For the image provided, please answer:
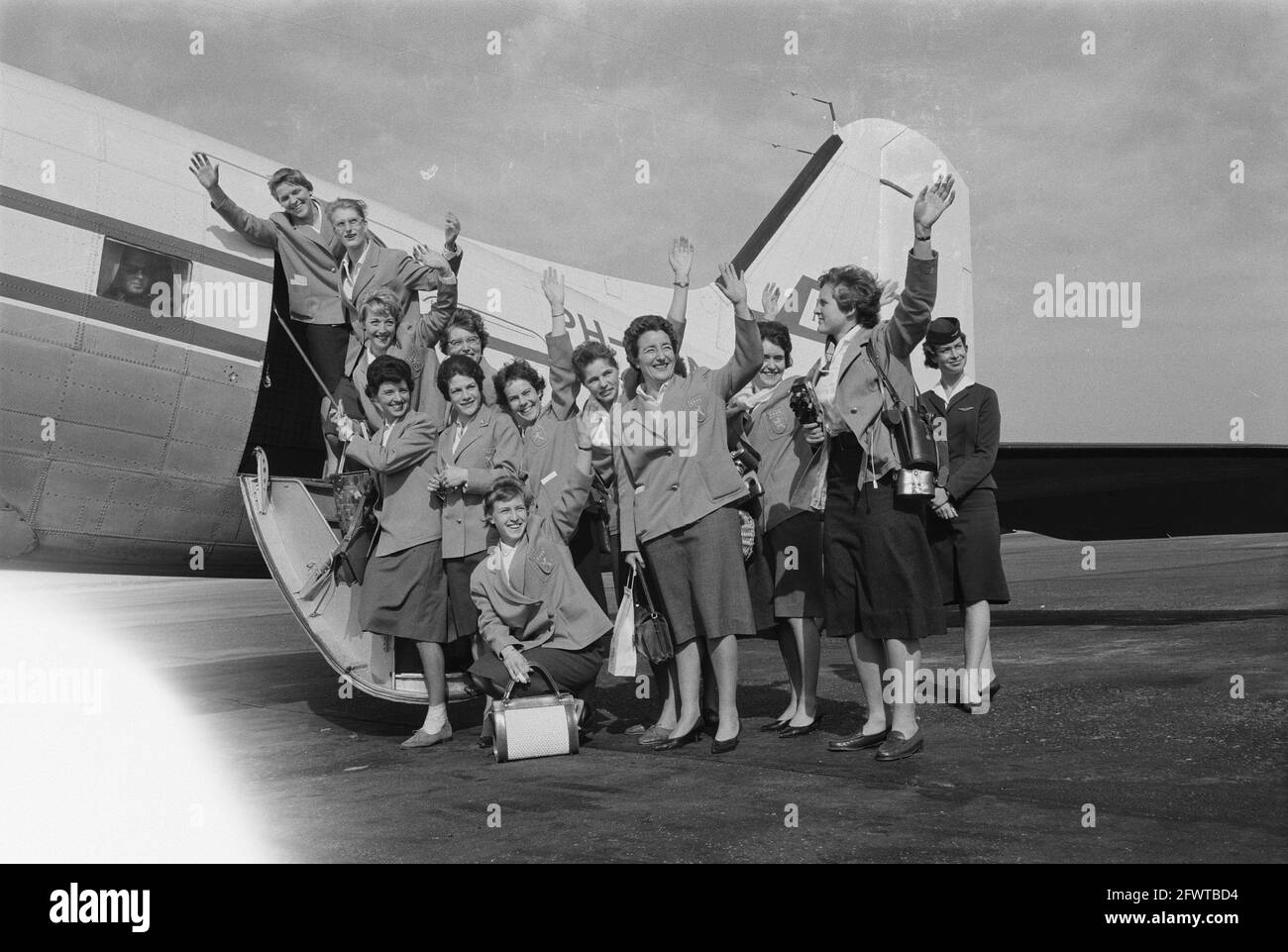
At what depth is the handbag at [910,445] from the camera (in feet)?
14.6

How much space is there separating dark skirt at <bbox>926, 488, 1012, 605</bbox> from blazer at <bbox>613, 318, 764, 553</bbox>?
5.00 ft

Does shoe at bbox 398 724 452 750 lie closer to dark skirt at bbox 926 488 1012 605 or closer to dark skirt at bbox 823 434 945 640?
dark skirt at bbox 823 434 945 640

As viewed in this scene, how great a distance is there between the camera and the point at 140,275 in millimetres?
6152

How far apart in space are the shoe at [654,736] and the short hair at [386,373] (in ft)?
7.06

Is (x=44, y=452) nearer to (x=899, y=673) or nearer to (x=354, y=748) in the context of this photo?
(x=354, y=748)

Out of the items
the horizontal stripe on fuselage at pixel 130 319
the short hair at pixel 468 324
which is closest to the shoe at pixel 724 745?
the short hair at pixel 468 324

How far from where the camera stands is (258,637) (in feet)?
39.8

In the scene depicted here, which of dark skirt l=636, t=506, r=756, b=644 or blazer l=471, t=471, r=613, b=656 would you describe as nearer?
dark skirt l=636, t=506, r=756, b=644

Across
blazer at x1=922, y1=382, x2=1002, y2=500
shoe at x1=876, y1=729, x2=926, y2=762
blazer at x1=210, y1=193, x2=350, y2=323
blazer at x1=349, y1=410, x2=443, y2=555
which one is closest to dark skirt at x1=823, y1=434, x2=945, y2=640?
shoe at x1=876, y1=729, x2=926, y2=762

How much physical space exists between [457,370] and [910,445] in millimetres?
2344

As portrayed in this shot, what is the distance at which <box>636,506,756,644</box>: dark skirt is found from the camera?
4836 millimetres

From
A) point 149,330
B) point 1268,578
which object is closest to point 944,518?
point 149,330

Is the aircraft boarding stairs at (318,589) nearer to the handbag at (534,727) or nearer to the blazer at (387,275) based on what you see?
the handbag at (534,727)

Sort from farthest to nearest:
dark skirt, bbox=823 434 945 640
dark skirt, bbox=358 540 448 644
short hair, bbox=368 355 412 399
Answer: short hair, bbox=368 355 412 399 < dark skirt, bbox=358 540 448 644 < dark skirt, bbox=823 434 945 640
